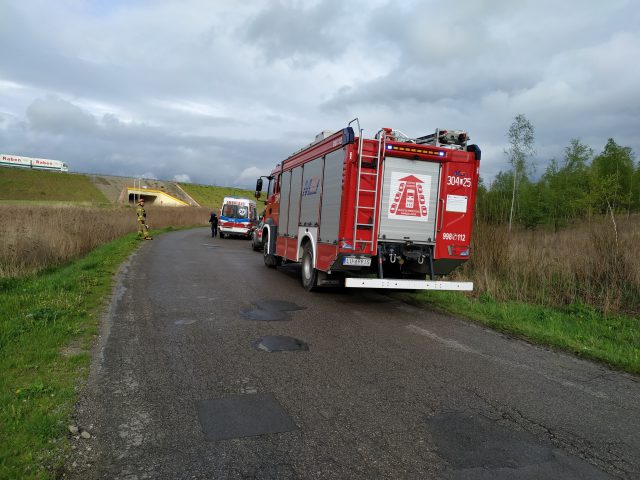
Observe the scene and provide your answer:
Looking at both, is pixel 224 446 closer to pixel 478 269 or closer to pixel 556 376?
pixel 556 376

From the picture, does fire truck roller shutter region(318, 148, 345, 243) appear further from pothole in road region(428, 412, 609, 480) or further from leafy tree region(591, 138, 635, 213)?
leafy tree region(591, 138, 635, 213)

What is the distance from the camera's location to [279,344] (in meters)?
5.85

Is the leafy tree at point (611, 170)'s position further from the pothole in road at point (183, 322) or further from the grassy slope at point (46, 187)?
the grassy slope at point (46, 187)

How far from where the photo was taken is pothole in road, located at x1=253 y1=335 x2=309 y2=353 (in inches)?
222

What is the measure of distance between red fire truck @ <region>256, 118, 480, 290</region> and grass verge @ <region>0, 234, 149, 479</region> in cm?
430

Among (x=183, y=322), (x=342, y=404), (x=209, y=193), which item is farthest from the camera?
(x=209, y=193)

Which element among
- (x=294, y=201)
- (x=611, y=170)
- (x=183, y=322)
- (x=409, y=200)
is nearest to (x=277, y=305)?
(x=183, y=322)

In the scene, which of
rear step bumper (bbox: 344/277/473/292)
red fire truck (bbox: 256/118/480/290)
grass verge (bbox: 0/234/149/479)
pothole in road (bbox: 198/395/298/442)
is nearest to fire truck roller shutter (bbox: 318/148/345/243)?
red fire truck (bbox: 256/118/480/290)

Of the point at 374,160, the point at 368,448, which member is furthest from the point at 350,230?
the point at 368,448

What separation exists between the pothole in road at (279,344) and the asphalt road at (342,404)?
123 millimetres

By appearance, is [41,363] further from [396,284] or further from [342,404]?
[396,284]

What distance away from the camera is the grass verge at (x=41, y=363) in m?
3.03

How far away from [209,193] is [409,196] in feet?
352

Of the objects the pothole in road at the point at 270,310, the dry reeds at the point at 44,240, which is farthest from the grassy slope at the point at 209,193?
the pothole in road at the point at 270,310
